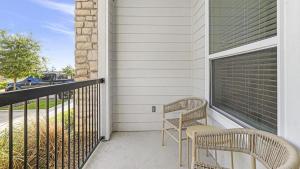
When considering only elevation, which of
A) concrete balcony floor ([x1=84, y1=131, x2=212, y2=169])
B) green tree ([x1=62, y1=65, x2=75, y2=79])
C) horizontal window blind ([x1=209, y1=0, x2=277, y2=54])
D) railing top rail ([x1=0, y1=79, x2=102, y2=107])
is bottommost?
concrete balcony floor ([x1=84, y1=131, x2=212, y2=169])

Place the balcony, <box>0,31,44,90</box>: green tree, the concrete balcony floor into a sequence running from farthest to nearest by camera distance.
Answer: <box>0,31,44,90</box>: green tree < the concrete balcony floor < the balcony

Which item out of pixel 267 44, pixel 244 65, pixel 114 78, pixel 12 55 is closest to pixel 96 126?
pixel 114 78

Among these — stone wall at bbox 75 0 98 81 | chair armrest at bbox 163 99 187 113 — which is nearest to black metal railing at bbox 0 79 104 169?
stone wall at bbox 75 0 98 81

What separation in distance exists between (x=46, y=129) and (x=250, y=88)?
1.58 meters

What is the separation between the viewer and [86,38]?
11.7 feet

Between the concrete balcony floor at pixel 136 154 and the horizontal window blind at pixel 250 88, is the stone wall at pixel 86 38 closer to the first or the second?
the concrete balcony floor at pixel 136 154

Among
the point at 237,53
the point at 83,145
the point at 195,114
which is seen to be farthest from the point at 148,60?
the point at 237,53

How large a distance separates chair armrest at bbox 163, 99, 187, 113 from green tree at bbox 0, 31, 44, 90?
454 centimetres

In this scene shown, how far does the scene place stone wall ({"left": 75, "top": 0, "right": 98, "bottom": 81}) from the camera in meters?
3.52

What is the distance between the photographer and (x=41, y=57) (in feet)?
22.6

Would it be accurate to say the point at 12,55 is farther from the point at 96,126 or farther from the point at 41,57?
the point at 96,126

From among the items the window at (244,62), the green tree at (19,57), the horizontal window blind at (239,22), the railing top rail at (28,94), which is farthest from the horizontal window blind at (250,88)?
the green tree at (19,57)

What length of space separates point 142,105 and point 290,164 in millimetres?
3047

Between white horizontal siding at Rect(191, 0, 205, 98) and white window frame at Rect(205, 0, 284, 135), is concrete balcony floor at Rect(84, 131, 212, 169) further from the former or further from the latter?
white horizontal siding at Rect(191, 0, 205, 98)
